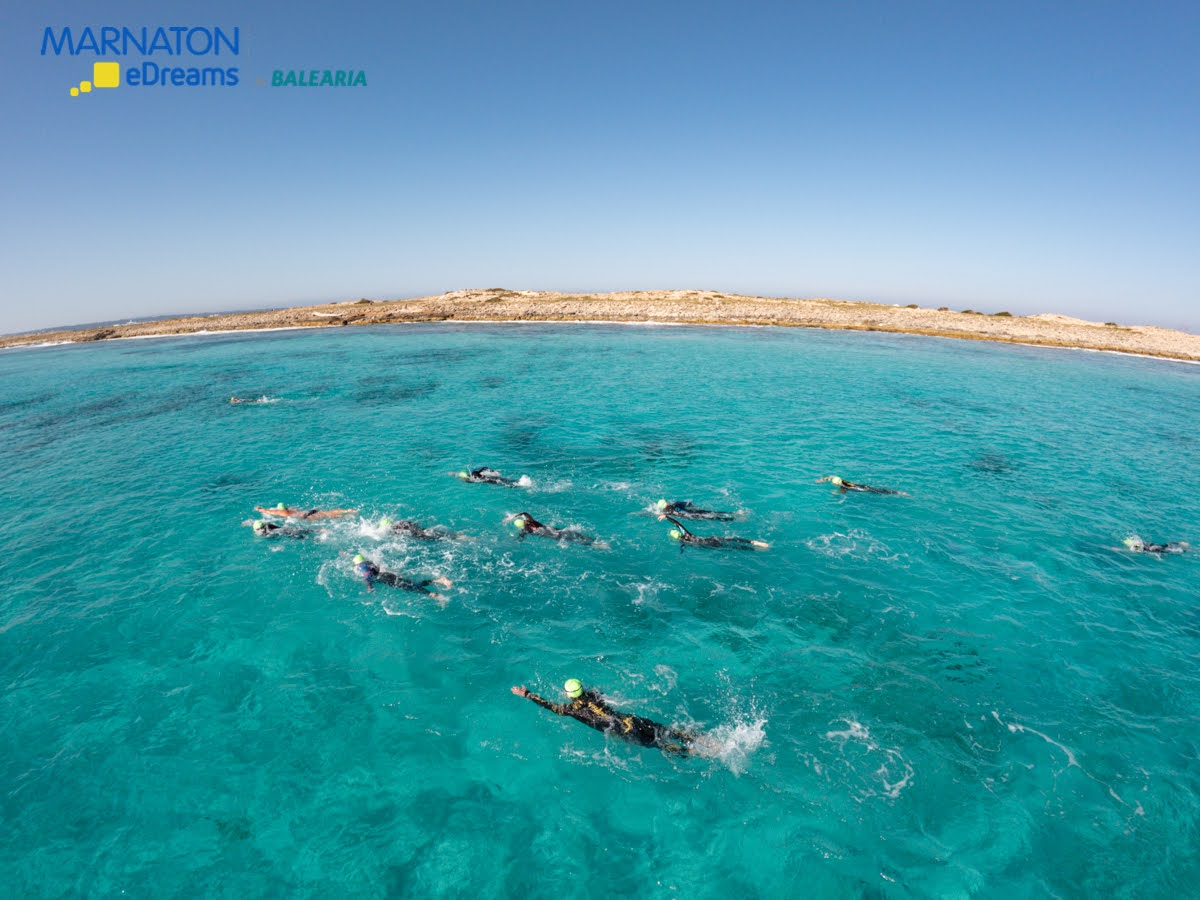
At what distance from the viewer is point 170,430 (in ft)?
129

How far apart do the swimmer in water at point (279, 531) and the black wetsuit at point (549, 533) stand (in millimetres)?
9749

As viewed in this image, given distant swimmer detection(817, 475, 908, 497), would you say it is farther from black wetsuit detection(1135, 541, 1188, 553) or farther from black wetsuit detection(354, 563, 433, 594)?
black wetsuit detection(354, 563, 433, 594)

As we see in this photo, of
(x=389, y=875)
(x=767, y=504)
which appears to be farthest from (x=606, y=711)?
(x=767, y=504)

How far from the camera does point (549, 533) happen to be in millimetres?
22281

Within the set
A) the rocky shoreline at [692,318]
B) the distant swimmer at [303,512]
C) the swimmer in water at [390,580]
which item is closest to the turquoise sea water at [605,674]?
the swimmer in water at [390,580]

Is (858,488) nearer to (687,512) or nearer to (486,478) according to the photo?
(687,512)

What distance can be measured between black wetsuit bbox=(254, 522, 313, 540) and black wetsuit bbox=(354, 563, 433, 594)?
539 cm

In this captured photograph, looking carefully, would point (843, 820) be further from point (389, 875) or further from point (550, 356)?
point (550, 356)

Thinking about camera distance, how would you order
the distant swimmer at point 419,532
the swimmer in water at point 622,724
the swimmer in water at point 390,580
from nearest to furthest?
the swimmer in water at point 622,724
the swimmer in water at point 390,580
the distant swimmer at point 419,532

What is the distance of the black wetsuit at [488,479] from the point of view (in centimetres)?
2717

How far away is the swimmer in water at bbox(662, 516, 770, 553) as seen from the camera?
21.6 meters

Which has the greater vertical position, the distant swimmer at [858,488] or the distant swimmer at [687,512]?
the distant swimmer at [858,488]

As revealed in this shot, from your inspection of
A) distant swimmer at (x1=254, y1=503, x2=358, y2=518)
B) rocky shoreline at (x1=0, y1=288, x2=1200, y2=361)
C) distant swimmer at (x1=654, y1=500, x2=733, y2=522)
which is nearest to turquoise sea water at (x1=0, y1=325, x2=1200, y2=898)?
distant swimmer at (x1=654, y1=500, x2=733, y2=522)

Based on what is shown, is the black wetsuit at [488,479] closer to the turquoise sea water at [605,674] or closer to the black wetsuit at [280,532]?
the turquoise sea water at [605,674]
